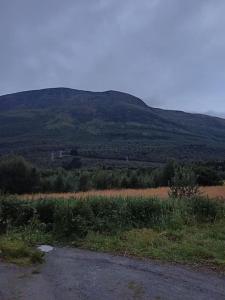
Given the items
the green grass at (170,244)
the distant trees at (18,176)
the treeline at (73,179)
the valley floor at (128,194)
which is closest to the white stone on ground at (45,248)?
the green grass at (170,244)

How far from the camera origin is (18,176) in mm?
42844

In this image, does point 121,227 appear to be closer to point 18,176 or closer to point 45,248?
point 45,248

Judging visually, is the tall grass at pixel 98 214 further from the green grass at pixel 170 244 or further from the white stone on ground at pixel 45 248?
the white stone on ground at pixel 45 248

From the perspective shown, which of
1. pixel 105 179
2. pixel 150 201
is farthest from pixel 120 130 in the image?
pixel 150 201

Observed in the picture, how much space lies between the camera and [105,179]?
49.6 meters

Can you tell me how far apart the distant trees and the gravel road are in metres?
34.6

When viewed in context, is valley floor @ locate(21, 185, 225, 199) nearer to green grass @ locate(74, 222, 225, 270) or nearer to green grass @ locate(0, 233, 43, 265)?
green grass @ locate(74, 222, 225, 270)

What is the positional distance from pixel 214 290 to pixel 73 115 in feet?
575

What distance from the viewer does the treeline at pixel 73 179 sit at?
141ft

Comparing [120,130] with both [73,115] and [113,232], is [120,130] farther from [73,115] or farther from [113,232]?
[113,232]

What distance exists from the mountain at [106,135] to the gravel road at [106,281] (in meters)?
72.0

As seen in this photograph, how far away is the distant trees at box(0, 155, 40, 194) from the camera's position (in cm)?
4250

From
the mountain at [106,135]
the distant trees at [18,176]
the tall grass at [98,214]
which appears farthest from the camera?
the mountain at [106,135]

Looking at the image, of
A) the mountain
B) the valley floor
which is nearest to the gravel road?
the valley floor
